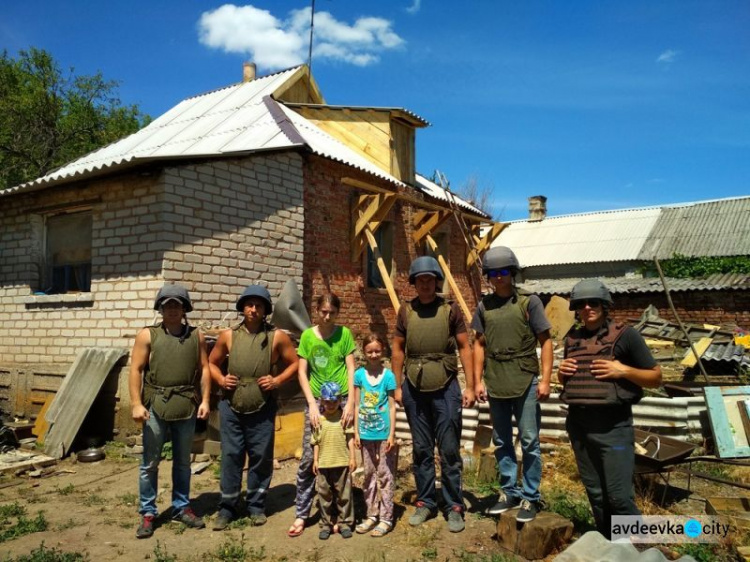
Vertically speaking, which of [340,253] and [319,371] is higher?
[340,253]

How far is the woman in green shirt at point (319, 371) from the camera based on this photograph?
385 cm

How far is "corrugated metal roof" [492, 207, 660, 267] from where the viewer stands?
2200cm

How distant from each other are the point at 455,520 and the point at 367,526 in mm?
613

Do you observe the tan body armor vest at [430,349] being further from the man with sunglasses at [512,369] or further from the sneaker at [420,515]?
the sneaker at [420,515]

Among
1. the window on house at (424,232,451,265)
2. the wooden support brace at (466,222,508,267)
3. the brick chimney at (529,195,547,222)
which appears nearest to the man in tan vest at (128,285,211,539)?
the window on house at (424,232,451,265)

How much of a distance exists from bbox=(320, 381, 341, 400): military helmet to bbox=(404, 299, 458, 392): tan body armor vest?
1.68ft

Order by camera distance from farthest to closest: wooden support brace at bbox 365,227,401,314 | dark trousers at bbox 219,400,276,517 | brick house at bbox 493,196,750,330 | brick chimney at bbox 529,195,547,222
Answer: brick chimney at bbox 529,195,547,222 < brick house at bbox 493,196,750,330 < wooden support brace at bbox 365,227,401,314 < dark trousers at bbox 219,400,276,517

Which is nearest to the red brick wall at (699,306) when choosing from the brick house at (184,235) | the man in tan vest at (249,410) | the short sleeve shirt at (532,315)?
the brick house at (184,235)

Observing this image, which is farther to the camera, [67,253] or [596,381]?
[67,253]

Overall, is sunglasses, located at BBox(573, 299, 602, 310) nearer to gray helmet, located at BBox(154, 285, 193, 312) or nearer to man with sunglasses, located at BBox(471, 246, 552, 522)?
man with sunglasses, located at BBox(471, 246, 552, 522)

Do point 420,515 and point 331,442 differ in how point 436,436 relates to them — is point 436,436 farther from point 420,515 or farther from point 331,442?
point 331,442

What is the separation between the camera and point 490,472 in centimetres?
479

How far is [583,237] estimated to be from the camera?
77.4 ft

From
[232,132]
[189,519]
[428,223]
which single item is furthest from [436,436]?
[428,223]
